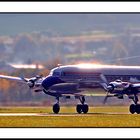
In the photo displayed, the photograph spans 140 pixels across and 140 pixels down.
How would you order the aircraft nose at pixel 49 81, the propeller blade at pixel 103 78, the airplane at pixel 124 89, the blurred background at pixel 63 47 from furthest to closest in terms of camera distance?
1. the blurred background at pixel 63 47
2. the propeller blade at pixel 103 78
3. the aircraft nose at pixel 49 81
4. the airplane at pixel 124 89

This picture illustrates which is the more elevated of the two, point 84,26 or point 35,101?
point 84,26

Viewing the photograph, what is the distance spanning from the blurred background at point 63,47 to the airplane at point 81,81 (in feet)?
34.9

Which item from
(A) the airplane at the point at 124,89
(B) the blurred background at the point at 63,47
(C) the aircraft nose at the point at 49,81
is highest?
(B) the blurred background at the point at 63,47

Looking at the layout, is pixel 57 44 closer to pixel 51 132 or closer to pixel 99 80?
pixel 99 80

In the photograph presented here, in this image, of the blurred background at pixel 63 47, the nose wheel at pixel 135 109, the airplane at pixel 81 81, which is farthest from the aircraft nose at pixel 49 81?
the blurred background at pixel 63 47

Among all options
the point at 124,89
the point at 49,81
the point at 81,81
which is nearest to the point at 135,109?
the point at 124,89

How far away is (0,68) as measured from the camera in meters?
84.2

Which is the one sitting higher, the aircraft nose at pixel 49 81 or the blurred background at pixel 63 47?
the blurred background at pixel 63 47

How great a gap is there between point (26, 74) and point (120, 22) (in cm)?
1682

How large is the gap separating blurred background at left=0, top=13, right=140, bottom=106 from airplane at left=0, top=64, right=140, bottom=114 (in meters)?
10.6

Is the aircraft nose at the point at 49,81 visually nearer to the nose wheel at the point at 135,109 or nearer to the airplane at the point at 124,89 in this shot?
the airplane at the point at 124,89

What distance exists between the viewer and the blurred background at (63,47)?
80.7m

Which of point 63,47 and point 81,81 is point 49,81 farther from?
point 63,47
